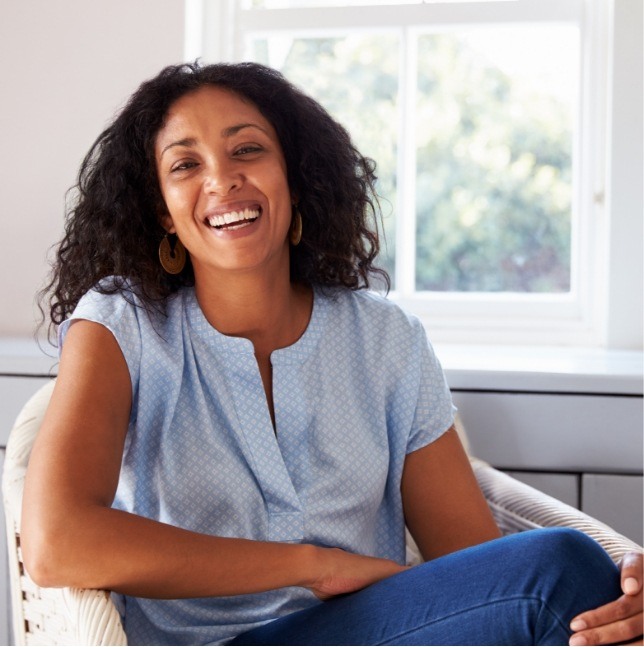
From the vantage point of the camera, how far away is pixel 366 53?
7.66 ft

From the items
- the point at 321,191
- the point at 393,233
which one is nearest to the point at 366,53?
the point at 393,233

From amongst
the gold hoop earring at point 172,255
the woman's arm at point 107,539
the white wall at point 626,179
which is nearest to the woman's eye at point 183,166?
the gold hoop earring at point 172,255

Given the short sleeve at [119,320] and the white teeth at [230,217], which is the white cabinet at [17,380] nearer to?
the short sleeve at [119,320]

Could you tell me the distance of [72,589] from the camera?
111 cm

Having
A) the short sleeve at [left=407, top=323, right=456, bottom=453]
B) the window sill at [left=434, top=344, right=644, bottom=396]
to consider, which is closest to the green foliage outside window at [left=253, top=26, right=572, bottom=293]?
the window sill at [left=434, top=344, right=644, bottom=396]

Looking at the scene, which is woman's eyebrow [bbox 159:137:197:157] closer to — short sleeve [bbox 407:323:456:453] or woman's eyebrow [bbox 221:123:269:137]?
woman's eyebrow [bbox 221:123:269:137]

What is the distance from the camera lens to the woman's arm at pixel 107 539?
3.64 feet

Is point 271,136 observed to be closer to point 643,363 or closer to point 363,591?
point 363,591

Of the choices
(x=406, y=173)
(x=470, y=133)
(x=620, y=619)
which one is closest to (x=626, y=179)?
(x=470, y=133)

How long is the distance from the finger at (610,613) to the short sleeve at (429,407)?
43 cm

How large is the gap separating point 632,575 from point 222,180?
30.0 inches

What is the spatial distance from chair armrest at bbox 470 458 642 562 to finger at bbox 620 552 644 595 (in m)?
0.08

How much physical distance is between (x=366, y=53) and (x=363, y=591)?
149 centimetres

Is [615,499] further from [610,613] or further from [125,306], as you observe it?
[125,306]
